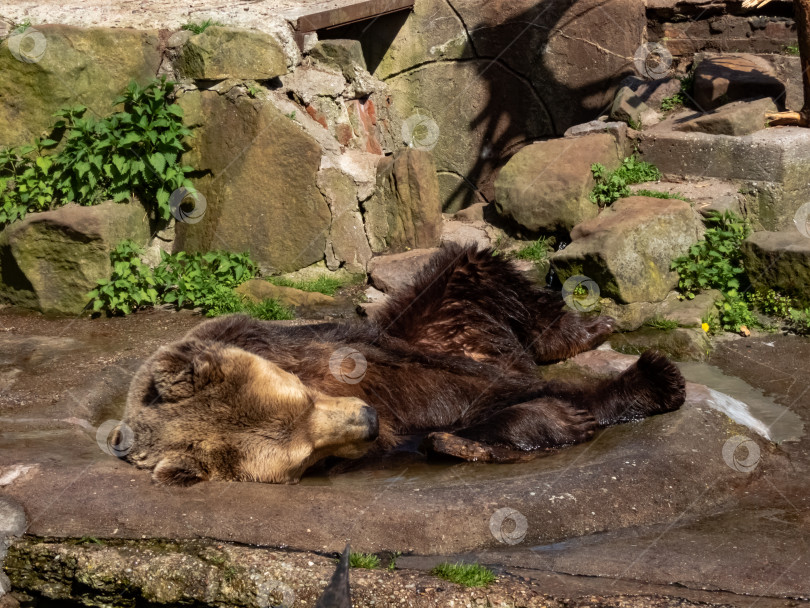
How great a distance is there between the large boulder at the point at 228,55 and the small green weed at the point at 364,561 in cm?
566

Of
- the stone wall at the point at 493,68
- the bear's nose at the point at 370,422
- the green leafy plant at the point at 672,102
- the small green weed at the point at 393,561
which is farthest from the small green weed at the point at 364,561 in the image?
the stone wall at the point at 493,68

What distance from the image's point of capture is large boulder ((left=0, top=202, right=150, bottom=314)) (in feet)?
23.9

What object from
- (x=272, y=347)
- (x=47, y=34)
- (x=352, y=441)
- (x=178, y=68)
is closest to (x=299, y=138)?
(x=178, y=68)

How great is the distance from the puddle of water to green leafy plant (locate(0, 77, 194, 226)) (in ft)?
15.1

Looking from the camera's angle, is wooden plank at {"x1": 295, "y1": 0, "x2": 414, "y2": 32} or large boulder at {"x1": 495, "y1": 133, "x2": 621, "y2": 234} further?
wooden plank at {"x1": 295, "y1": 0, "x2": 414, "y2": 32}

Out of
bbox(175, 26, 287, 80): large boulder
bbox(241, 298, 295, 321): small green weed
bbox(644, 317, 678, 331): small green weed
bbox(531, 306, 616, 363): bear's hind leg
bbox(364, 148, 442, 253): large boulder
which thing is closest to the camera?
bbox(531, 306, 616, 363): bear's hind leg

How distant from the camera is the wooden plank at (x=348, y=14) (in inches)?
333

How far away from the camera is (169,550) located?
330cm

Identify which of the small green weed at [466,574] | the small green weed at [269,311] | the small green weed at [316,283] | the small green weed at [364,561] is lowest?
the small green weed at [316,283]

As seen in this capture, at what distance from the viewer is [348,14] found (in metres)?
8.99

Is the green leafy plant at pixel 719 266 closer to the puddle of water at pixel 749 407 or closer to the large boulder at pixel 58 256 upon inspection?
the puddle of water at pixel 749 407

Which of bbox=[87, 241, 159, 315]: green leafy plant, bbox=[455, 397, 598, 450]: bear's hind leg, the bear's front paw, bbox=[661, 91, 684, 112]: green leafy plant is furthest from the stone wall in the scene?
bbox=[455, 397, 598, 450]: bear's hind leg

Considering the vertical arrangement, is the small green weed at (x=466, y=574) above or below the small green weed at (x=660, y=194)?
above

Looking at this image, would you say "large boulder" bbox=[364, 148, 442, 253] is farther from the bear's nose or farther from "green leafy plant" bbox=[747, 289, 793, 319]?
the bear's nose
